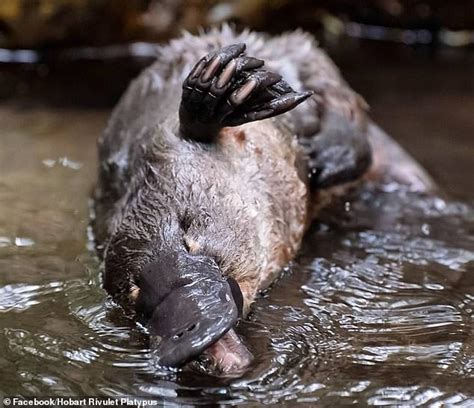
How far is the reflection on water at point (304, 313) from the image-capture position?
2469mm

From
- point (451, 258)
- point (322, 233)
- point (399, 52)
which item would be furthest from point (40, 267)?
point (399, 52)

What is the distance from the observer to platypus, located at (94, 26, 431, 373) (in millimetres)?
2609

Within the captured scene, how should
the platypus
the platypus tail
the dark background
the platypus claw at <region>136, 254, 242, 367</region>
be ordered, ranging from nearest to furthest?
the platypus claw at <region>136, 254, 242, 367</region>, the platypus, the platypus tail, the dark background

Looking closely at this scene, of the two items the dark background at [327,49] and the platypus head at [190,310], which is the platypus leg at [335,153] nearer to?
the dark background at [327,49]

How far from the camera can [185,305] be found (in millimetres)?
2541

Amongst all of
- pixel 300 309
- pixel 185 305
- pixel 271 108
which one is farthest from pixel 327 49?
pixel 185 305

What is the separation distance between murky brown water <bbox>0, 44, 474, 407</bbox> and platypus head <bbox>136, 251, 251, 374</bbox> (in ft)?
0.26

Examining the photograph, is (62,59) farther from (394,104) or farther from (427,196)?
(427,196)

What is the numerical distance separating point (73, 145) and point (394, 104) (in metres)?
2.34

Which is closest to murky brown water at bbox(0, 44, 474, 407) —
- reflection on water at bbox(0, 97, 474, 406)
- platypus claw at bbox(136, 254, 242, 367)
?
reflection on water at bbox(0, 97, 474, 406)

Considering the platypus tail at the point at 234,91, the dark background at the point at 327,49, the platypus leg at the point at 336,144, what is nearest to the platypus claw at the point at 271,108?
the platypus tail at the point at 234,91

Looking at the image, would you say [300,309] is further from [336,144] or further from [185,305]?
[336,144]

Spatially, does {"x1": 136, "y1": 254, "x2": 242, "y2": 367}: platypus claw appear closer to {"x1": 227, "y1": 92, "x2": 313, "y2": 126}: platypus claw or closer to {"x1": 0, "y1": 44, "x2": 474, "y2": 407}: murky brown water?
{"x1": 0, "y1": 44, "x2": 474, "y2": 407}: murky brown water

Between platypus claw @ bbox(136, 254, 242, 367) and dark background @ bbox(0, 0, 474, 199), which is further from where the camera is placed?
dark background @ bbox(0, 0, 474, 199)
